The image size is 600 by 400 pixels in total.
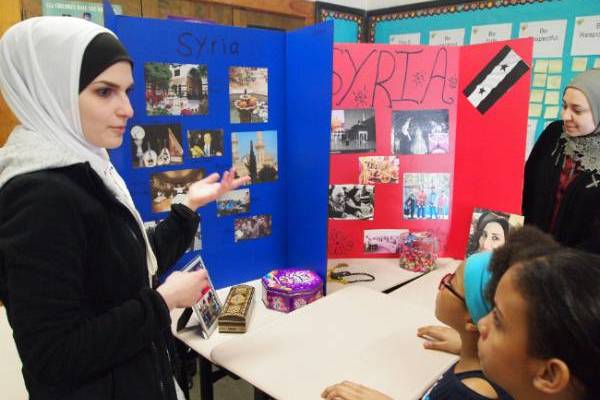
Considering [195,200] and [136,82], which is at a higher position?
[136,82]

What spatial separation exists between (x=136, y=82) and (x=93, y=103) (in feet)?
1.93

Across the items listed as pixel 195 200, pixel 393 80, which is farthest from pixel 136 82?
pixel 393 80

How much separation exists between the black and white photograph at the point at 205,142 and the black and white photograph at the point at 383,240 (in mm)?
818

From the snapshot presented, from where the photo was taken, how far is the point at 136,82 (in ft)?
4.57

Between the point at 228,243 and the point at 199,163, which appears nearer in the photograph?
the point at 199,163

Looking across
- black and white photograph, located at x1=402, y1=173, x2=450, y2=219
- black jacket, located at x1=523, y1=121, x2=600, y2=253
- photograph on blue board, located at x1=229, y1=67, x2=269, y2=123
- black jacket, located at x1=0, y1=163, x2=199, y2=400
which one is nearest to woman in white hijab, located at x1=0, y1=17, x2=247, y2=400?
black jacket, located at x1=0, y1=163, x2=199, y2=400

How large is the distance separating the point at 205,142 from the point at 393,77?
35.4 inches

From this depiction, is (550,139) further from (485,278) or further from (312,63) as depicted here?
(485,278)

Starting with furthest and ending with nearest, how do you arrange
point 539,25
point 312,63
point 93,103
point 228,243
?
point 539,25 < point 228,243 < point 312,63 < point 93,103

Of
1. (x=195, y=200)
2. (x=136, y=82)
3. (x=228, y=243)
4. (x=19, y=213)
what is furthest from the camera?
(x=228, y=243)

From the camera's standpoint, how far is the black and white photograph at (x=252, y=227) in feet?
5.61

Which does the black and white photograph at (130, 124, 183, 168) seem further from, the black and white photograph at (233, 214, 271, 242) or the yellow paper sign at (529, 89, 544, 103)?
the yellow paper sign at (529, 89, 544, 103)

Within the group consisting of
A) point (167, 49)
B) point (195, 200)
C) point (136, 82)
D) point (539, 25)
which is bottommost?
point (195, 200)

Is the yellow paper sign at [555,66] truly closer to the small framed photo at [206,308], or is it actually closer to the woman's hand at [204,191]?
the woman's hand at [204,191]
